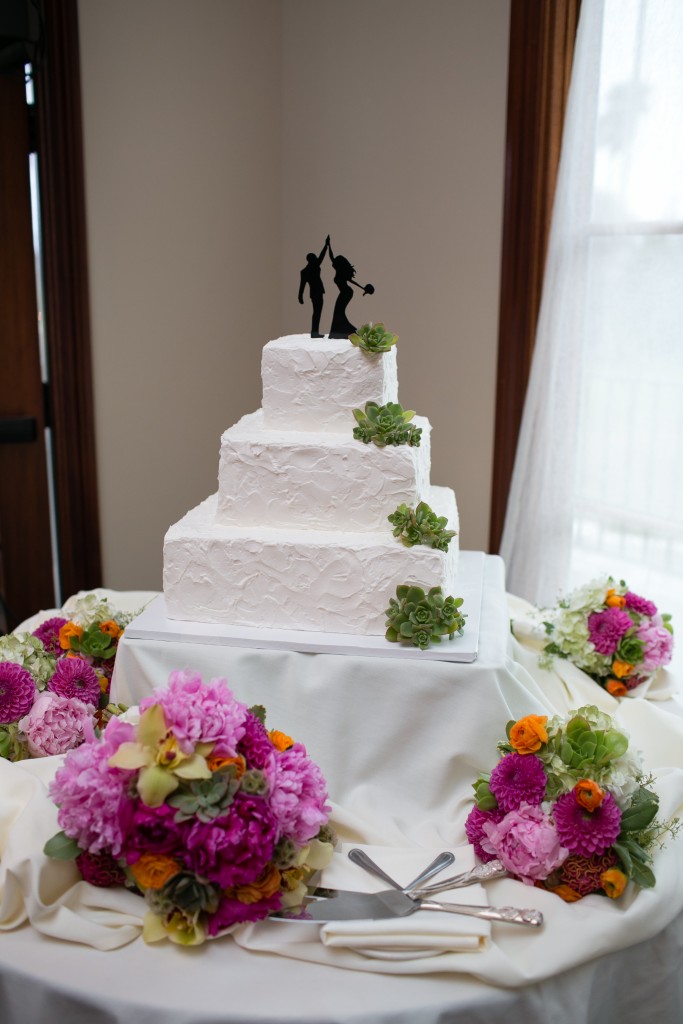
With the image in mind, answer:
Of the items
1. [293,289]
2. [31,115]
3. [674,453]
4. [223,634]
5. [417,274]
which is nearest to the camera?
[223,634]

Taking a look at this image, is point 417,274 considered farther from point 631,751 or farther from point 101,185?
point 631,751

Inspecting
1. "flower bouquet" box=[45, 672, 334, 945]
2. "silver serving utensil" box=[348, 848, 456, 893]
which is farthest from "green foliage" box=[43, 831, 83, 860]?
"silver serving utensil" box=[348, 848, 456, 893]

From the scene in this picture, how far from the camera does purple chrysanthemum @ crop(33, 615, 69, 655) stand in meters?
2.09

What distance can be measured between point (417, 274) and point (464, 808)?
89.2 inches

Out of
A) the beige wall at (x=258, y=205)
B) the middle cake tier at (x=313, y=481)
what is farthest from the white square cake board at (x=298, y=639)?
the beige wall at (x=258, y=205)

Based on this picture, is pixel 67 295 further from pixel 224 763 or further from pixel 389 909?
pixel 389 909

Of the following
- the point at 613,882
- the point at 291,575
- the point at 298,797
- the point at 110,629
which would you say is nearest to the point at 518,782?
the point at 613,882

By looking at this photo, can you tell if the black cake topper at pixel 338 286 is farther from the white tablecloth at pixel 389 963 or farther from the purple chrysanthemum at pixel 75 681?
the purple chrysanthemum at pixel 75 681

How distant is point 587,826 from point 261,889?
49 centimetres

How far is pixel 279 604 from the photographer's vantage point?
6.46ft

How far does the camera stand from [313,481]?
1993 mm

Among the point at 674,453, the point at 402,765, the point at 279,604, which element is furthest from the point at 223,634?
the point at 674,453

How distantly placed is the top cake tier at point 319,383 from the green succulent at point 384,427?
5cm

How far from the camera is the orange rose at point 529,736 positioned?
5.08 feet
